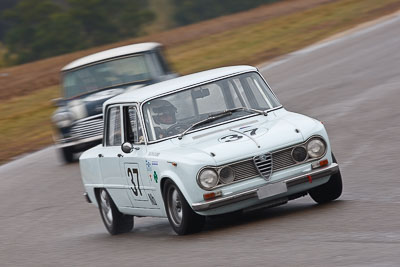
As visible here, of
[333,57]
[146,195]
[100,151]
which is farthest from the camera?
[333,57]

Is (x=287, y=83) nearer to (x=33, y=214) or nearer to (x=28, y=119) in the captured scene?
(x=28, y=119)

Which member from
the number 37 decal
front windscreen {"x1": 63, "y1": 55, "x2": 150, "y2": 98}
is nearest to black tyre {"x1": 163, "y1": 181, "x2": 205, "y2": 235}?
the number 37 decal

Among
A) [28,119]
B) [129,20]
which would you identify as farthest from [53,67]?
[129,20]

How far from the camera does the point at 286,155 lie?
27.0 feet

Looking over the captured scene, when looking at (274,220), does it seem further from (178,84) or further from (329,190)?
(178,84)

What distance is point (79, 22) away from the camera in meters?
72.4

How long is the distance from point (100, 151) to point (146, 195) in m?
1.36

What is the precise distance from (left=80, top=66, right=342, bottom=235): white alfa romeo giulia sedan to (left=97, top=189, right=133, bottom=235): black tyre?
0.01 metres

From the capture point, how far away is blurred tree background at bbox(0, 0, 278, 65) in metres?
67.9

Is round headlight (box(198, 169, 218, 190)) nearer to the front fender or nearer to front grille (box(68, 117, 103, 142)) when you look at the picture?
the front fender

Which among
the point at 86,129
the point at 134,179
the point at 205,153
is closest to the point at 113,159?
the point at 134,179

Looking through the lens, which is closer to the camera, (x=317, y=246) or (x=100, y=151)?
(x=317, y=246)

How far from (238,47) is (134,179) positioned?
22.9 meters

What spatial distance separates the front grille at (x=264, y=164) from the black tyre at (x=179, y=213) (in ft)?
2.21
